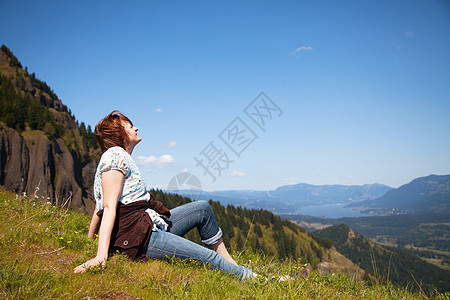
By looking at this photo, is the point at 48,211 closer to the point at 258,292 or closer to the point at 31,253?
the point at 31,253

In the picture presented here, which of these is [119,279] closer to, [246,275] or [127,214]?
[127,214]

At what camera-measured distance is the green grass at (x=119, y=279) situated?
2713 millimetres

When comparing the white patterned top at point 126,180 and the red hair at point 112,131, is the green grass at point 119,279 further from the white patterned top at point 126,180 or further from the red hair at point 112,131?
the red hair at point 112,131

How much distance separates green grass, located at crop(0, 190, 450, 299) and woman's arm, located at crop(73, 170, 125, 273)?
131mm

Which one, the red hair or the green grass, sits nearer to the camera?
the green grass

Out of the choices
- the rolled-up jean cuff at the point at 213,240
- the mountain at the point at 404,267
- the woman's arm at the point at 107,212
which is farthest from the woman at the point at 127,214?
the mountain at the point at 404,267

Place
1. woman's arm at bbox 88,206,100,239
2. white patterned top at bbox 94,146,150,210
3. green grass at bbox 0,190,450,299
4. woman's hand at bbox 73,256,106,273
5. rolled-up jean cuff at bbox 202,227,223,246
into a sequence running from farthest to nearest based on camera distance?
rolled-up jean cuff at bbox 202,227,223,246 < woman's arm at bbox 88,206,100,239 < white patterned top at bbox 94,146,150,210 < woman's hand at bbox 73,256,106,273 < green grass at bbox 0,190,450,299

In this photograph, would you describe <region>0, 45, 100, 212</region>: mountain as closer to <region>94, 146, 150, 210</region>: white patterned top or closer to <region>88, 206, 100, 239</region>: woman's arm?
<region>88, 206, 100, 239</region>: woman's arm

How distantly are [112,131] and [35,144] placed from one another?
65221mm

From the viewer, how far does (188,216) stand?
4.51 meters

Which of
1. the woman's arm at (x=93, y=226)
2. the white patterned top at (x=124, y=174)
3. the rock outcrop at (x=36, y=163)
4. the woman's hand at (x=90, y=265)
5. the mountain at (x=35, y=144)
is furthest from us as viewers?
the mountain at (x=35, y=144)

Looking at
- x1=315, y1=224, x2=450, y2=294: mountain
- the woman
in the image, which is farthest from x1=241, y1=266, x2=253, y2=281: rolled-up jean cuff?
x1=315, y1=224, x2=450, y2=294: mountain

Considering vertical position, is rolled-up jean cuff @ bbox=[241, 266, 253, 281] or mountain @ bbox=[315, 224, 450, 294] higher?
rolled-up jean cuff @ bbox=[241, 266, 253, 281]

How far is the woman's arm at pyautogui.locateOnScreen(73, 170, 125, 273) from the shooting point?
3.22 m
